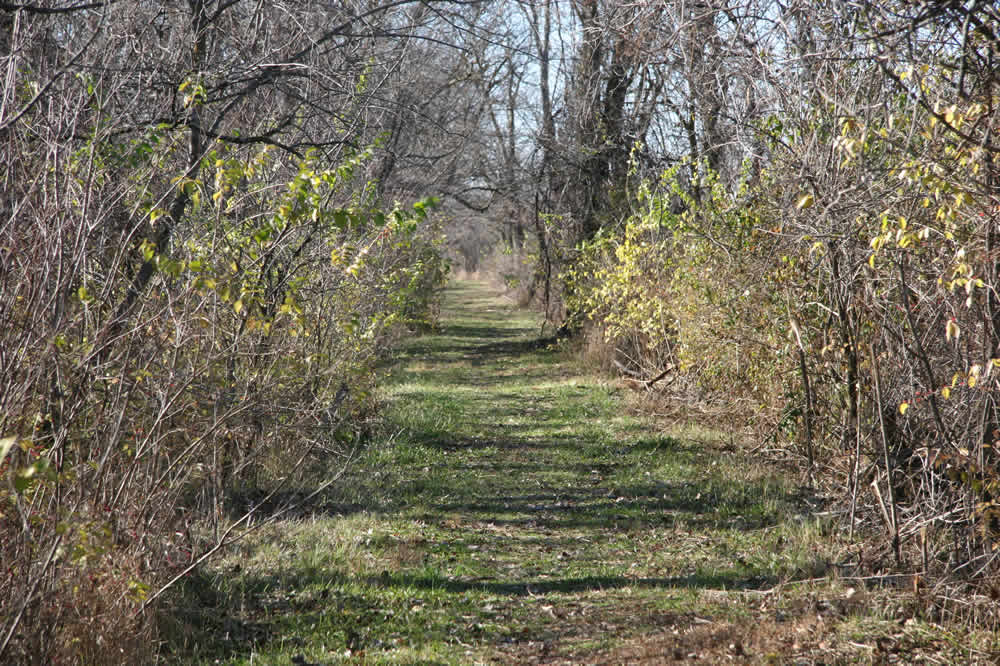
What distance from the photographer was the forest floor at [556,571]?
15.8 feet

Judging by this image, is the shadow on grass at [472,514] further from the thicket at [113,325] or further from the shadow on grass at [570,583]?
the thicket at [113,325]

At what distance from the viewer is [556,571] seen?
6.31 metres

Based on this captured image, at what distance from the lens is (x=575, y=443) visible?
10.6m

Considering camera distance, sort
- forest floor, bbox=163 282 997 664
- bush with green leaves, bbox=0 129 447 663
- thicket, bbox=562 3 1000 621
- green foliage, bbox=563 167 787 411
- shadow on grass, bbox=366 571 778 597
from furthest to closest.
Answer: green foliage, bbox=563 167 787 411
shadow on grass, bbox=366 571 778 597
forest floor, bbox=163 282 997 664
thicket, bbox=562 3 1000 621
bush with green leaves, bbox=0 129 447 663

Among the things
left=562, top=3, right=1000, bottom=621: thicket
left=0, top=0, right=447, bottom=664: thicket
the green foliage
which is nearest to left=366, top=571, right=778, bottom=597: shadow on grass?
left=562, top=3, right=1000, bottom=621: thicket

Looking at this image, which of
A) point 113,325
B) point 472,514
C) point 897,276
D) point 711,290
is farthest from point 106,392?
point 711,290

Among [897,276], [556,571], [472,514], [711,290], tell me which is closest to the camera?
[897,276]

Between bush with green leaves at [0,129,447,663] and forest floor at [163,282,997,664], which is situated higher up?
bush with green leaves at [0,129,447,663]

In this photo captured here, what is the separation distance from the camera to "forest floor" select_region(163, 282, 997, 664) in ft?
15.8

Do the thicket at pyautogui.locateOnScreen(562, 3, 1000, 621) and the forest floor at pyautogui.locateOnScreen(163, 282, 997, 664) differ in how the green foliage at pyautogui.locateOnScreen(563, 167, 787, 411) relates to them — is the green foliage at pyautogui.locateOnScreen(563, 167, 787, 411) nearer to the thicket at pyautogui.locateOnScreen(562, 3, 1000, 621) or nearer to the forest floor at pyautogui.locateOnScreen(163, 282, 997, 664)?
the thicket at pyautogui.locateOnScreen(562, 3, 1000, 621)

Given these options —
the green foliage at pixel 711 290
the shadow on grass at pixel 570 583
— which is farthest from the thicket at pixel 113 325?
the green foliage at pixel 711 290

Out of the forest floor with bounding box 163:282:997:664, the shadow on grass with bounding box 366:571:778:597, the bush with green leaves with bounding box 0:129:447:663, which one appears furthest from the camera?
the shadow on grass with bounding box 366:571:778:597

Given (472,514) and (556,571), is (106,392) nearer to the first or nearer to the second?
(556,571)

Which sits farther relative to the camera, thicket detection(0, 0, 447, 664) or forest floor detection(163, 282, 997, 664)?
forest floor detection(163, 282, 997, 664)
